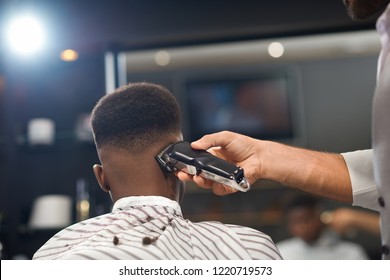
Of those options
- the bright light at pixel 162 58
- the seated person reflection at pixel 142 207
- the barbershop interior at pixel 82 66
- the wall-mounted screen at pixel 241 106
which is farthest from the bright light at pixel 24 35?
the seated person reflection at pixel 142 207

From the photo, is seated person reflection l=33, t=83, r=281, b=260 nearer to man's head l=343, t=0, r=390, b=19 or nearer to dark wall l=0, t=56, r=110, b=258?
man's head l=343, t=0, r=390, b=19

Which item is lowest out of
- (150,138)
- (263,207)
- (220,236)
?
(263,207)

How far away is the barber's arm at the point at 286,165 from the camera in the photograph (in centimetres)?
136

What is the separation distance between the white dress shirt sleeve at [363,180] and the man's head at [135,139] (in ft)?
1.60

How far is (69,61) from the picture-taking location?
8.52ft

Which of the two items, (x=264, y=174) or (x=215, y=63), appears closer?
(x=264, y=174)

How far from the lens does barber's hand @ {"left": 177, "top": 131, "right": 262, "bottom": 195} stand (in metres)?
1.31

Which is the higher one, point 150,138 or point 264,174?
point 150,138

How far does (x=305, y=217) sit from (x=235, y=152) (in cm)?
182

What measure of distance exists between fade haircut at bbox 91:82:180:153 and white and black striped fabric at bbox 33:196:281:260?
134mm

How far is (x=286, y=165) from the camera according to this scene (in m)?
1.40
